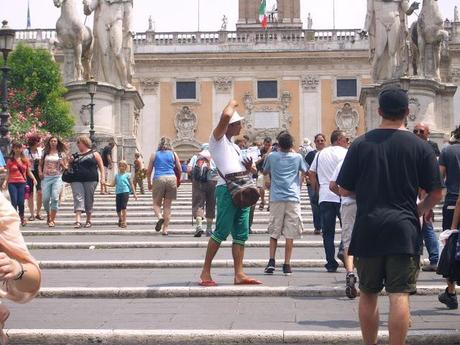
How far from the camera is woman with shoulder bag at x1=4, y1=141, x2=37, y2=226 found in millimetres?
14800

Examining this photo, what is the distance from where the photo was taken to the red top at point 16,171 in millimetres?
14773

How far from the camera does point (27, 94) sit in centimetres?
4534

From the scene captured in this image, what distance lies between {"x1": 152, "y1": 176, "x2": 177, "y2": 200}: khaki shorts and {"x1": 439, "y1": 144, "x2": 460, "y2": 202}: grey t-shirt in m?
5.80

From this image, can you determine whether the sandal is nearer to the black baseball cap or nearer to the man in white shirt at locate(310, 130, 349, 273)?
the man in white shirt at locate(310, 130, 349, 273)

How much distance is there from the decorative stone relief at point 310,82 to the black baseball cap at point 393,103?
4746cm

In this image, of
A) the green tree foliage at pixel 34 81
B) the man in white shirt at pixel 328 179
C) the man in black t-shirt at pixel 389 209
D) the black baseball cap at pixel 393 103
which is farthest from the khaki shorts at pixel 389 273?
the green tree foliage at pixel 34 81

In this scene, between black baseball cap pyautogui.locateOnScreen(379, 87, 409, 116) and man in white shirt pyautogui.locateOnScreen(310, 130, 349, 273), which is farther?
man in white shirt pyautogui.locateOnScreen(310, 130, 349, 273)

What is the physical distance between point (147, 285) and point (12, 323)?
1955 millimetres

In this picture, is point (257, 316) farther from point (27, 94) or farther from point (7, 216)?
point (27, 94)

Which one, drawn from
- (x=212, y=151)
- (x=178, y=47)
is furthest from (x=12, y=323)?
(x=178, y=47)

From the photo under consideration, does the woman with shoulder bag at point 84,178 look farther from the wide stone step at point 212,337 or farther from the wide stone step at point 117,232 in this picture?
the wide stone step at point 212,337

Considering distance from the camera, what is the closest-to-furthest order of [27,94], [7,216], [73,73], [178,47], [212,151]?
[7,216] < [212,151] < [73,73] < [27,94] < [178,47]

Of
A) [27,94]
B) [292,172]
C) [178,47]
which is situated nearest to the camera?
[292,172]

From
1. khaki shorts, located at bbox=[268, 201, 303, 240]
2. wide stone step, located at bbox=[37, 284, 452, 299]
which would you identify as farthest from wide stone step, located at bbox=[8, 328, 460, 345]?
khaki shorts, located at bbox=[268, 201, 303, 240]
